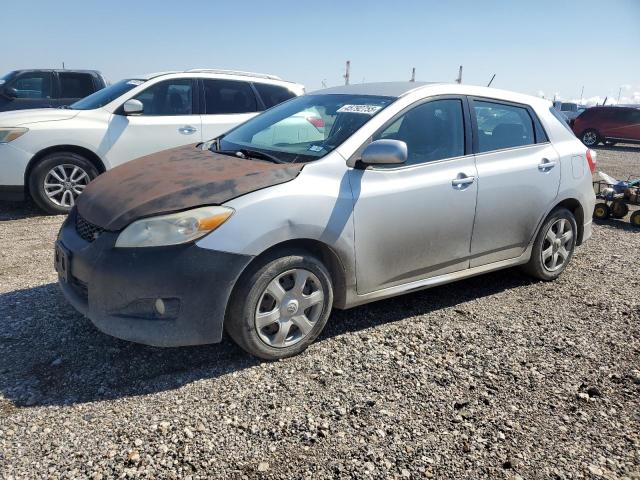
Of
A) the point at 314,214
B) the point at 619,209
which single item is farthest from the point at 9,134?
the point at 619,209

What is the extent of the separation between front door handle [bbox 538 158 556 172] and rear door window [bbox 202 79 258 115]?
14.7 ft

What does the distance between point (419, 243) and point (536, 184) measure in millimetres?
1348

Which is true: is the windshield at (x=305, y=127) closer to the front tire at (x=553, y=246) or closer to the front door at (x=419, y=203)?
the front door at (x=419, y=203)

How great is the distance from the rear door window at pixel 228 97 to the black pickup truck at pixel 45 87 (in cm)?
507

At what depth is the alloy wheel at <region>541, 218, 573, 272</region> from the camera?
4809 mm

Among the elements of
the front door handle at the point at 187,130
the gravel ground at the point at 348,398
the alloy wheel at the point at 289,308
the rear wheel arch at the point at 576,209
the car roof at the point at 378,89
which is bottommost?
the gravel ground at the point at 348,398

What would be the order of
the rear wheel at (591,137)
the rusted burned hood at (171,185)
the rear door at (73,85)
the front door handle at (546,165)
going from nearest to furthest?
the rusted burned hood at (171,185) < the front door handle at (546,165) < the rear door at (73,85) < the rear wheel at (591,137)

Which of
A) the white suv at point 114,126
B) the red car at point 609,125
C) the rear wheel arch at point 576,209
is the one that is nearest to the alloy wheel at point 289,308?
the rear wheel arch at point 576,209

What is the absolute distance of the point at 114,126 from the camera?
701cm

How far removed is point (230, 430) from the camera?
269 centimetres

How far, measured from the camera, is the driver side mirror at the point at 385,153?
11.2ft

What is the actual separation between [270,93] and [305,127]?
396cm

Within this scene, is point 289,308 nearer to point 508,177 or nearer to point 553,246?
point 508,177

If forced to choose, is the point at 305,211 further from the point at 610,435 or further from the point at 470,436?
the point at 610,435
